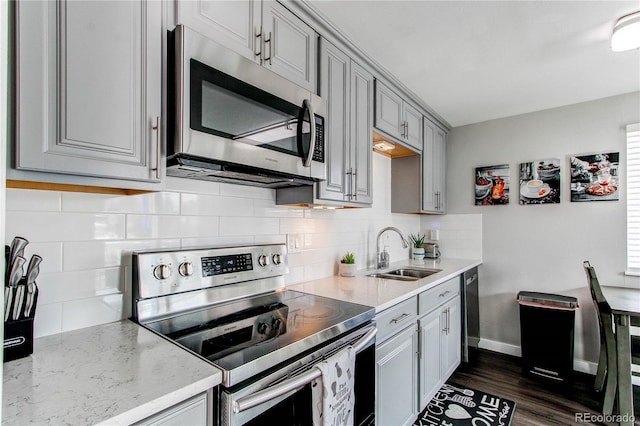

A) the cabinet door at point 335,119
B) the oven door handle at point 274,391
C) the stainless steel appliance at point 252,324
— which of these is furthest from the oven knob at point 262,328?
the cabinet door at point 335,119

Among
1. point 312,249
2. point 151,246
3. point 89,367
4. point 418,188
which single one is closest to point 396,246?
point 418,188

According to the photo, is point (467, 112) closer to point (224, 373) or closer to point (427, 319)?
point (427, 319)

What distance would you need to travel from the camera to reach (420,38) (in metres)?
1.86

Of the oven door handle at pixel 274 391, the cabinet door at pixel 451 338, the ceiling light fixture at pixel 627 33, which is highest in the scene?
the ceiling light fixture at pixel 627 33

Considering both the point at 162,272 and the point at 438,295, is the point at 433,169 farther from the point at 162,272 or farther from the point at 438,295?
the point at 162,272

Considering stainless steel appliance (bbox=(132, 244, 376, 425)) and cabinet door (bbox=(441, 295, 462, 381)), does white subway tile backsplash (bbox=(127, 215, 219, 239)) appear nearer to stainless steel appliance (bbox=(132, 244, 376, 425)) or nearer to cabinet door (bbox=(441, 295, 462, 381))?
stainless steel appliance (bbox=(132, 244, 376, 425))

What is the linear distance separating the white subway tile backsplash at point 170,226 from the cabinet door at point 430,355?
55.2 inches

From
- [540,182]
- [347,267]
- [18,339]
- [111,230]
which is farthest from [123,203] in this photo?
[540,182]

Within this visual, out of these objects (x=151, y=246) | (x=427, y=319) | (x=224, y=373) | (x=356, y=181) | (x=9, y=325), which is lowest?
(x=427, y=319)

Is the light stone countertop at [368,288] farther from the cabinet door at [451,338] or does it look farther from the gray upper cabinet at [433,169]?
the gray upper cabinet at [433,169]

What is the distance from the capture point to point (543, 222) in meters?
2.99

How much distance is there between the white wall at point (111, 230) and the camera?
106 centimetres

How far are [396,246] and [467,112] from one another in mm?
1458

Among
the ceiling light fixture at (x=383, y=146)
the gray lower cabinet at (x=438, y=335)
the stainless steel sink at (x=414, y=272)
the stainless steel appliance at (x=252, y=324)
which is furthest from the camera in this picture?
the stainless steel sink at (x=414, y=272)
